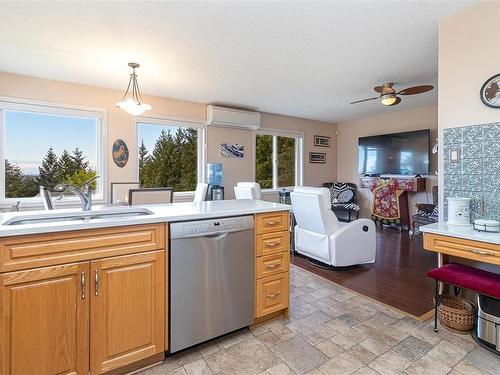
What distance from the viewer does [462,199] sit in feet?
6.75

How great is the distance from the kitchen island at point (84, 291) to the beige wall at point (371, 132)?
5.35 metres

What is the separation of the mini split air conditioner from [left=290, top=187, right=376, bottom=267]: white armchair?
2499 millimetres

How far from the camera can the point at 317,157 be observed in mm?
6957

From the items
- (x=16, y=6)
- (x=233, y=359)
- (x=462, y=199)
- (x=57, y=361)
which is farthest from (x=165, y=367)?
(x=16, y=6)

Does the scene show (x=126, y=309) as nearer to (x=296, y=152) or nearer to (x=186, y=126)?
(x=186, y=126)

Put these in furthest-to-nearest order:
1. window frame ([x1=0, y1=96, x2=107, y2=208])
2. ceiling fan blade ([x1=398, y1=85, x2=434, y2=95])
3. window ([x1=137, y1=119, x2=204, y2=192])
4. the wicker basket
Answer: window ([x1=137, y1=119, x2=204, y2=192]), window frame ([x1=0, y1=96, x2=107, y2=208]), ceiling fan blade ([x1=398, y1=85, x2=434, y2=95]), the wicker basket

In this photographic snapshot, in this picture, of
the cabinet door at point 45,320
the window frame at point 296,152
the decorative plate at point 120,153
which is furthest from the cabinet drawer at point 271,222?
the window frame at point 296,152

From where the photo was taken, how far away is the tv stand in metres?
5.40

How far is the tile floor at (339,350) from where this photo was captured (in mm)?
1625

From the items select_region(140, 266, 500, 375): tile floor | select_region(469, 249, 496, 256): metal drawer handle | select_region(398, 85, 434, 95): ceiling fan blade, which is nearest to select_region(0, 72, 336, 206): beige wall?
select_region(398, 85, 434, 95): ceiling fan blade

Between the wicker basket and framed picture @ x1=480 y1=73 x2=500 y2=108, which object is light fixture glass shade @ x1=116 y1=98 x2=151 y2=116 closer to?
framed picture @ x1=480 y1=73 x2=500 y2=108

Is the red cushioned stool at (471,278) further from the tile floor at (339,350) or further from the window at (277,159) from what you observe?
the window at (277,159)

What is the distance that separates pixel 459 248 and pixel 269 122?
186 inches

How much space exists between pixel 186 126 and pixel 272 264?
12.3 feet
